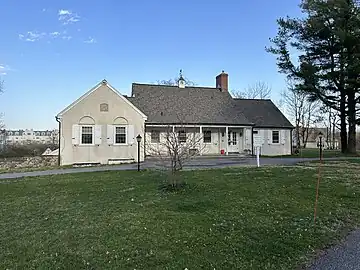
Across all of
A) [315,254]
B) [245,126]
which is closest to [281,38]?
[245,126]

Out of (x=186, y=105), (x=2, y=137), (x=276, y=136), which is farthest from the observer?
(x=2, y=137)

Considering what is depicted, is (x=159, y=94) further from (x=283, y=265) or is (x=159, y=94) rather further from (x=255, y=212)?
(x=283, y=265)

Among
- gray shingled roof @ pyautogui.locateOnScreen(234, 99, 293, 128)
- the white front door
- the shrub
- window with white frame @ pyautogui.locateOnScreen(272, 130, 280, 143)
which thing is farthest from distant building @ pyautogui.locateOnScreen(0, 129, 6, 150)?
window with white frame @ pyautogui.locateOnScreen(272, 130, 280, 143)

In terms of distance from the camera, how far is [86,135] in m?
21.5

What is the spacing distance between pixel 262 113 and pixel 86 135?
15.5 m

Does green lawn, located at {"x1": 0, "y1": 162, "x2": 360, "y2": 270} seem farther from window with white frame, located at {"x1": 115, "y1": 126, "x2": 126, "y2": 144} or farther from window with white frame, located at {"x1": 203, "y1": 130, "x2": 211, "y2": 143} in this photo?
window with white frame, located at {"x1": 203, "y1": 130, "x2": 211, "y2": 143}

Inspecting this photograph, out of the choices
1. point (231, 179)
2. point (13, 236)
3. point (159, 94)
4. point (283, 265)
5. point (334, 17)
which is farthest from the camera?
point (159, 94)

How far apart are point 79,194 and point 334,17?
22426 millimetres

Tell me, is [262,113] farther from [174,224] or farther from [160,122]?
[174,224]

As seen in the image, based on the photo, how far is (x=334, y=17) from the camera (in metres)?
23.8

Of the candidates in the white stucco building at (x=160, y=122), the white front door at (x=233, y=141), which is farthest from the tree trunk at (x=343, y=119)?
the white front door at (x=233, y=141)

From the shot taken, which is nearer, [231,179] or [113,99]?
[231,179]

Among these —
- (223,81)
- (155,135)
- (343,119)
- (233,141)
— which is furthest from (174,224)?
(223,81)

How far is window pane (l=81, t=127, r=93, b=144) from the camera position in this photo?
70.1 ft
